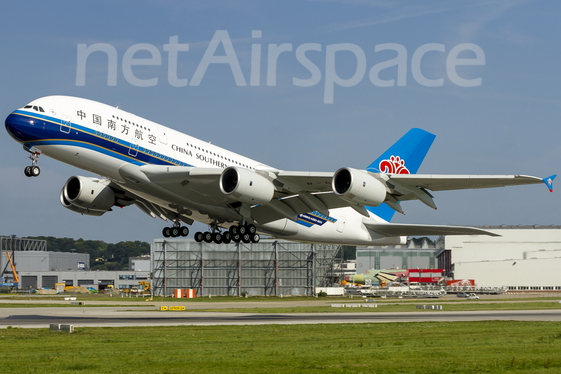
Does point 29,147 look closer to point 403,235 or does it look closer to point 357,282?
point 403,235

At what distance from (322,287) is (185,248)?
69.8ft

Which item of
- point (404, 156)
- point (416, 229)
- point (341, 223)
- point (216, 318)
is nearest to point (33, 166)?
point (216, 318)

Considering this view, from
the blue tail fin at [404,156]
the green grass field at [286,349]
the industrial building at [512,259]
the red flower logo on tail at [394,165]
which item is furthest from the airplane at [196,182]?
the industrial building at [512,259]

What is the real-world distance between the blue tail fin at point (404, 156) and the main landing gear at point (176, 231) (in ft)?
44.0

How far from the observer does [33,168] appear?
35.1 metres

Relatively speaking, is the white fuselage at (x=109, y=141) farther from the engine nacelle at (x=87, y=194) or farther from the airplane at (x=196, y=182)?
the engine nacelle at (x=87, y=194)

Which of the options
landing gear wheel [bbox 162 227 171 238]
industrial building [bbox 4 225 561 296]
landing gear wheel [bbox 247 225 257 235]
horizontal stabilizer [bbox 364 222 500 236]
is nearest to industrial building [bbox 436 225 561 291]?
industrial building [bbox 4 225 561 296]

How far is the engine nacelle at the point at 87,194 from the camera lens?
143 feet

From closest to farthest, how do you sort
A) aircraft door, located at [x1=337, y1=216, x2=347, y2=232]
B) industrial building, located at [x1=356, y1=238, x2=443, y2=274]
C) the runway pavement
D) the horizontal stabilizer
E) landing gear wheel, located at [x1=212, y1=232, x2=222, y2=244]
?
the runway pavement
the horizontal stabilizer
landing gear wheel, located at [x1=212, y1=232, x2=222, y2=244]
aircraft door, located at [x1=337, y1=216, x2=347, y2=232]
industrial building, located at [x1=356, y1=238, x2=443, y2=274]

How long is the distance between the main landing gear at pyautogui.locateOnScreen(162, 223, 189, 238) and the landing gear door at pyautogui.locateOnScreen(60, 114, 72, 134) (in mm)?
12752

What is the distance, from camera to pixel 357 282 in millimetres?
155625

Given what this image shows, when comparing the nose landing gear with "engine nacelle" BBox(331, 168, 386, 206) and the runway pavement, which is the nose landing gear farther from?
"engine nacelle" BBox(331, 168, 386, 206)

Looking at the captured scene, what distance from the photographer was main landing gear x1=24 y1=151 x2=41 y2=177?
115ft

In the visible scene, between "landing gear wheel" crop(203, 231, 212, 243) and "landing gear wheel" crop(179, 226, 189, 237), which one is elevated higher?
"landing gear wheel" crop(179, 226, 189, 237)
